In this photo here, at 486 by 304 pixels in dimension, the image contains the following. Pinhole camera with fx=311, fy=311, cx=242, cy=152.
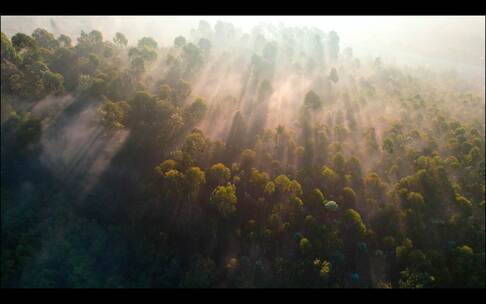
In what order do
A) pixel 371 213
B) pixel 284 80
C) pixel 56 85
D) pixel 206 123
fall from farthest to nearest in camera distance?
pixel 284 80, pixel 206 123, pixel 56 85, pixel 371 213

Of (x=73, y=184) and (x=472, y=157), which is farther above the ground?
(x=472, y=157)

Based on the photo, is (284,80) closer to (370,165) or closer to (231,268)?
(370,165)

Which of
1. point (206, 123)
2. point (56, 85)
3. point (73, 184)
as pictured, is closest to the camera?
point (73, 184)

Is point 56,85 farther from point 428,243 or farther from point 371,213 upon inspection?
point 428,243

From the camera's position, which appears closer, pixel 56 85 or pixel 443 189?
pixel 443 189

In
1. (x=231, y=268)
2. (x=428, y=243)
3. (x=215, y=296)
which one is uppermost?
(x=428, y=243)

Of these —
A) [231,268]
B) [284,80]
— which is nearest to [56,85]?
[231,268]

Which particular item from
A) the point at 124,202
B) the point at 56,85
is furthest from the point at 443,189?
the point at 56,85
